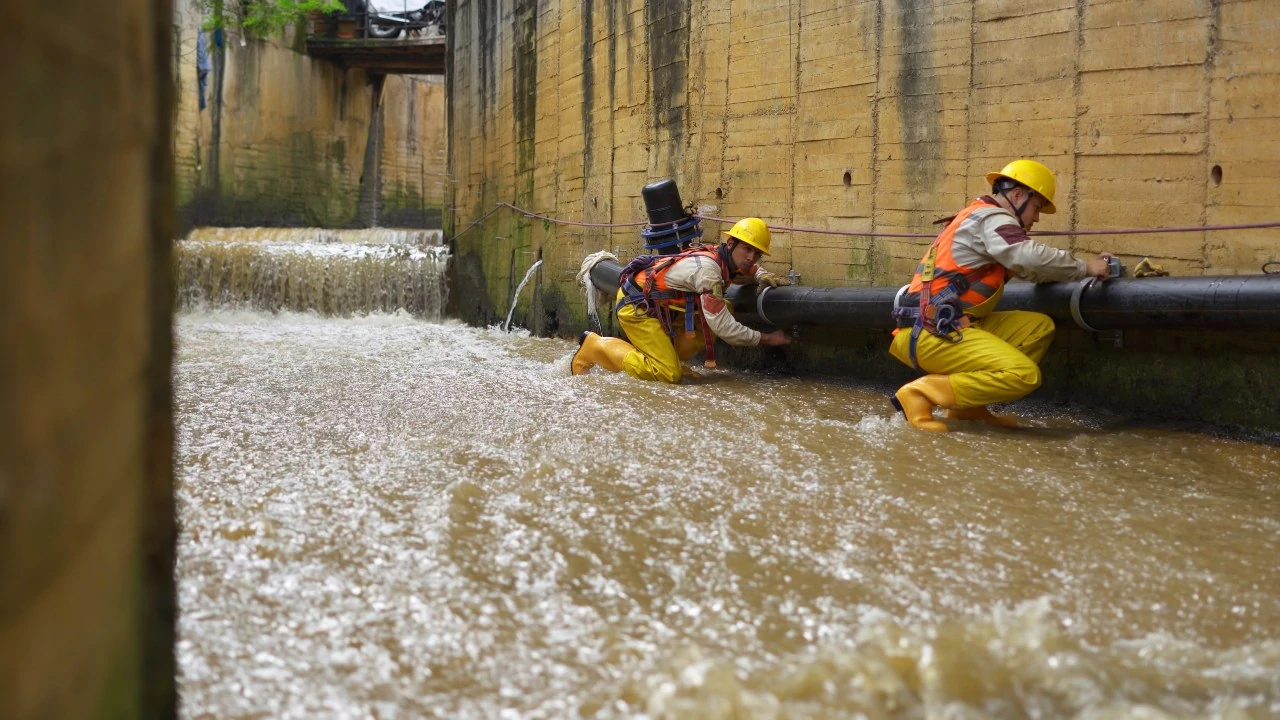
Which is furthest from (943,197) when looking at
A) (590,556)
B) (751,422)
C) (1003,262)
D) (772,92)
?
(590,556)

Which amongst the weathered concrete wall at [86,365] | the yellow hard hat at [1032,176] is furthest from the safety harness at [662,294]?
the weathered concrete wall at [86,365]

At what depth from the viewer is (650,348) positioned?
681 centimetres

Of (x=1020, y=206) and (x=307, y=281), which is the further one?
(x=307, y=281)

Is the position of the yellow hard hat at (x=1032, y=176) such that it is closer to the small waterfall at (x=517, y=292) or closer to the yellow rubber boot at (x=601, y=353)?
the yellow rubber boot at (x=601, y=353)

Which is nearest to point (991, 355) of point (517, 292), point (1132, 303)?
point (1132, 303)

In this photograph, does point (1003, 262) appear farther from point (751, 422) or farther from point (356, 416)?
point (356, 416)

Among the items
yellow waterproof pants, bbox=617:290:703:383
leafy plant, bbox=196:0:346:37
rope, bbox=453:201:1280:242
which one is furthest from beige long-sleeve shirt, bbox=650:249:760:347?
leafy plant, bbox=196:0:346:37

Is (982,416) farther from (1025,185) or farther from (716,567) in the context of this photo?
(716,567)

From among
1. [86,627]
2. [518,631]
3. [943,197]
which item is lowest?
[518,631]

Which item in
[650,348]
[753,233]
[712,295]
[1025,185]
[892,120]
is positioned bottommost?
[650,348]

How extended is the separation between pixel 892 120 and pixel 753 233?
117 centimetres

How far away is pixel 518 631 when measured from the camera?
2336mm

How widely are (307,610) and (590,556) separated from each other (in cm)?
83

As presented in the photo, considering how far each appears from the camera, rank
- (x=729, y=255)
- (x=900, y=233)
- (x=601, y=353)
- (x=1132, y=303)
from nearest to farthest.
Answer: (x=1132, y=303) → (x=900, y=233) → (x=729, y=255) → (x=601, y=353)
